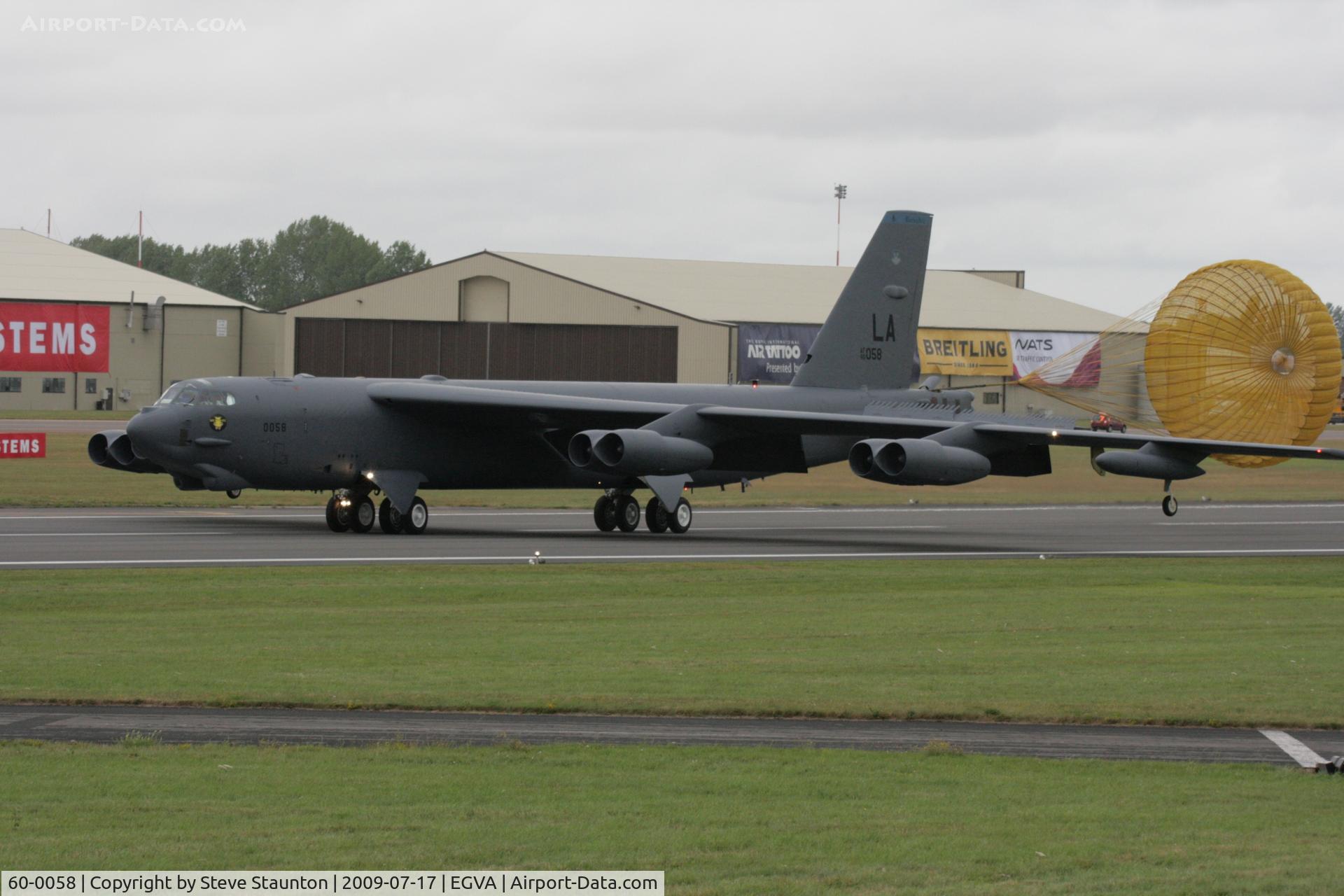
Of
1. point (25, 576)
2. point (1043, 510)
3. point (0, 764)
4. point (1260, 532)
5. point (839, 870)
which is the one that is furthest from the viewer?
point (1043, 510)

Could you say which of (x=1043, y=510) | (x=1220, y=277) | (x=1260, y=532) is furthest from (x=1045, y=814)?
(x=1220, y=277)

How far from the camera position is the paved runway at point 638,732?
463 inches

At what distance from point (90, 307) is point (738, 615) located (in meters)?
67.1

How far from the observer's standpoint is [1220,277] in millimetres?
42844

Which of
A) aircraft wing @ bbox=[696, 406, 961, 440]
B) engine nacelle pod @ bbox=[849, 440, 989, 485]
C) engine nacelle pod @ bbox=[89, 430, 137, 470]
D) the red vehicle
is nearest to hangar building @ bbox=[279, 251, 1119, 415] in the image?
the red vehicle

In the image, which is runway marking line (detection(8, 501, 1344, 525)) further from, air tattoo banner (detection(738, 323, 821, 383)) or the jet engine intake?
air tattoo banner (detection(738, 323, 821, 383))

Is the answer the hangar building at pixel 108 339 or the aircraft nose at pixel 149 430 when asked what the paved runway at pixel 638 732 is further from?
the hangar building at pixel 108 339

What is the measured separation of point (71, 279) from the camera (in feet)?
273

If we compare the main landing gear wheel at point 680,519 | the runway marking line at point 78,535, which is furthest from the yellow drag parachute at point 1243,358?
the runway marking line at point 78,535

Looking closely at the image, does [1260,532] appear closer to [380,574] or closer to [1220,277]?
[1220,277]

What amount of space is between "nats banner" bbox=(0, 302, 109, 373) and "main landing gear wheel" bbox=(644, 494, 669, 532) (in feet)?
177

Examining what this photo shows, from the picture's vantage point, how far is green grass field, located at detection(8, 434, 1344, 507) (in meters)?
41.5

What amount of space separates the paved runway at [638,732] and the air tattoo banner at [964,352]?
79323mm

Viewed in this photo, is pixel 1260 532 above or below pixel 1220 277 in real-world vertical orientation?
below
